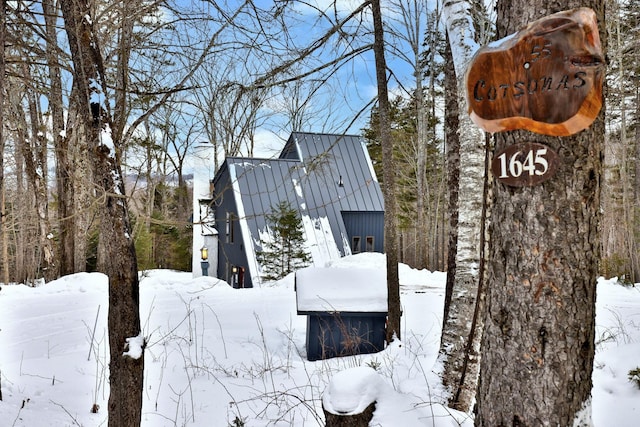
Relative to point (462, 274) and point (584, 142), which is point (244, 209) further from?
point (584, 142)

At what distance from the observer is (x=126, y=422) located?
9.89 ft

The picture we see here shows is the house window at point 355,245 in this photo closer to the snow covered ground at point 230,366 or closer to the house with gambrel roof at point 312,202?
the house with gambrel roof at point 312,202

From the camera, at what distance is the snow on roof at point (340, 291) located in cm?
627

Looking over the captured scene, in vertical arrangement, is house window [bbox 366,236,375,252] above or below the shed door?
below

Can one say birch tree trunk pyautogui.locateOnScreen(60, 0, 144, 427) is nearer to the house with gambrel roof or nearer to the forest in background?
the forest in background

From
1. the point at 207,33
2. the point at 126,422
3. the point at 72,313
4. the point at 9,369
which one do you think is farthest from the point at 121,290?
the point at 72,313

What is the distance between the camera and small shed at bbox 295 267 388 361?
6.25 meters

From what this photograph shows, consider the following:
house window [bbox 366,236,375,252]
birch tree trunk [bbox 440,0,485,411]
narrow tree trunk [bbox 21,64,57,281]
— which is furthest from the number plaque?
house window [bbox 366,236,375,252]

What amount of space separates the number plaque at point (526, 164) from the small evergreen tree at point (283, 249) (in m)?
11.7

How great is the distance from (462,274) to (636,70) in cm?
1690

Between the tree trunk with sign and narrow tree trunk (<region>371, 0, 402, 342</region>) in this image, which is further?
narrow tree trunk (<region>371, 0, 402, 342</region>)

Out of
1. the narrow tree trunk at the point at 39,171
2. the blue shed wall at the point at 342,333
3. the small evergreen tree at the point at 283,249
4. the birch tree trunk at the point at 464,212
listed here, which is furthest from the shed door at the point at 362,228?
the birch tree trunk at the point at 464,212

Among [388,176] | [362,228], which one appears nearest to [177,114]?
[388,176]

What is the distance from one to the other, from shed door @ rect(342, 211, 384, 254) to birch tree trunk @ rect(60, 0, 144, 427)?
12.5 meters
